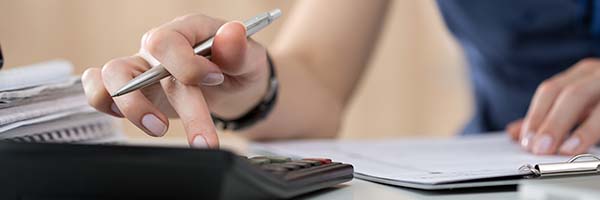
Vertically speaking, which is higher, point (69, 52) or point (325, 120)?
point (69, 52)

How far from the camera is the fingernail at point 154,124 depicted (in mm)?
442

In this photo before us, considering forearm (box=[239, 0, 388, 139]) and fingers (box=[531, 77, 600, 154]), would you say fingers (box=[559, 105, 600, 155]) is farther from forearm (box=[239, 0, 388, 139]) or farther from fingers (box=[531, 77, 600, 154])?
forearm (box=[239, 0, 388, 139])

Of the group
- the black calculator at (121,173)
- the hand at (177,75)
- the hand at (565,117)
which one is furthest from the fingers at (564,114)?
the black calculator at (121,173)

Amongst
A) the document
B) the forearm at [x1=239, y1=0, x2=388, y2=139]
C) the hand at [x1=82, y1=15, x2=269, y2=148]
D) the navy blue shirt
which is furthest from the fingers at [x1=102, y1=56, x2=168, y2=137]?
the navy blue shirt

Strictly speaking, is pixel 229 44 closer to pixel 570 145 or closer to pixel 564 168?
pixel 564 168

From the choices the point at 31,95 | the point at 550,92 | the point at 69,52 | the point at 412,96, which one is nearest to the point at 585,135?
the point at 550,92

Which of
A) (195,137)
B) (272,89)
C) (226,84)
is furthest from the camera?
(272,89)

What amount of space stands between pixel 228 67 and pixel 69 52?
804 millimetres

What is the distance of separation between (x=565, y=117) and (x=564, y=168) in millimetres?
206

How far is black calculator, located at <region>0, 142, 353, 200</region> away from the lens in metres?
0.29

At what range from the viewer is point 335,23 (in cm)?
102

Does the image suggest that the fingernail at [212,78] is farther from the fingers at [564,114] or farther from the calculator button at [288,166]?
the fingers at [564,114]

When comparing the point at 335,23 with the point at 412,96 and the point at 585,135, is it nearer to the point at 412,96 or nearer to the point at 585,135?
the point at 585,135

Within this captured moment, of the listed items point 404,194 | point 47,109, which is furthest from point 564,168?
point 47,109
